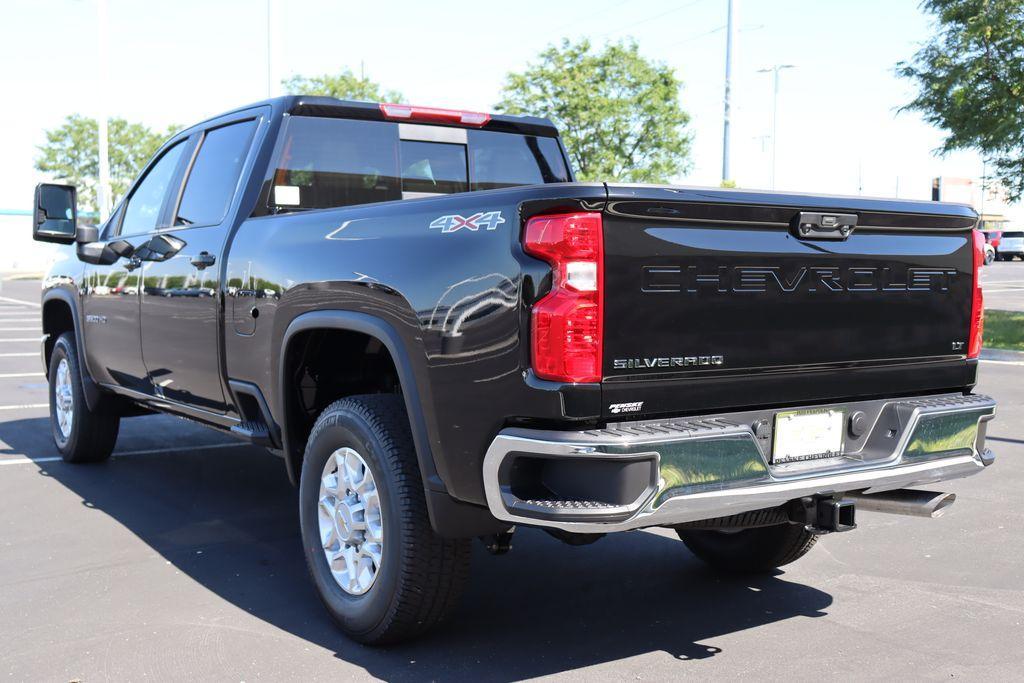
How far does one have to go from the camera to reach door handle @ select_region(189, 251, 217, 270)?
4.88 meters

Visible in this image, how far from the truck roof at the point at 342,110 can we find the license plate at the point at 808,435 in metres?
2.79

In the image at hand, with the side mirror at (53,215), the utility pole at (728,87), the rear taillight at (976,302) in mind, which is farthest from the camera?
the utility pole at (728,87)

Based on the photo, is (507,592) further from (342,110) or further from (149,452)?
(149,452)

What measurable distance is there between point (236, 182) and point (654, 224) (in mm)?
2621

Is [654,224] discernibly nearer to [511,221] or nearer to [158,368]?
[511,221]

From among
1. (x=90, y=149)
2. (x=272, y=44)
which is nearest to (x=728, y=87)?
(x=272, y=44)

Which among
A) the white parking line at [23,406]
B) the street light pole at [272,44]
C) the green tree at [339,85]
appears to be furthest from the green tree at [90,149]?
the white parking line at [23,406]

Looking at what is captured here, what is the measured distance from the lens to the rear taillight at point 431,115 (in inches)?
213

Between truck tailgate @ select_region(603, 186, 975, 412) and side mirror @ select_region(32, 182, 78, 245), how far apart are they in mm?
4329

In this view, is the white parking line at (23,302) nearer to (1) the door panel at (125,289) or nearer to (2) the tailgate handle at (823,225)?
(1) the door panel at (125,289)

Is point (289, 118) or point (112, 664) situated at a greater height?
point (289, 118)

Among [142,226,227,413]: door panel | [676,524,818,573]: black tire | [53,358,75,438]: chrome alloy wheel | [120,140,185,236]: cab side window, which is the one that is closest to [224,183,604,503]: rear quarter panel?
[142,226,227,413]: door panel

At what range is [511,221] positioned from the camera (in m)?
3.14

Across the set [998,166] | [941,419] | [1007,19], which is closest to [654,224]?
[941,419]
